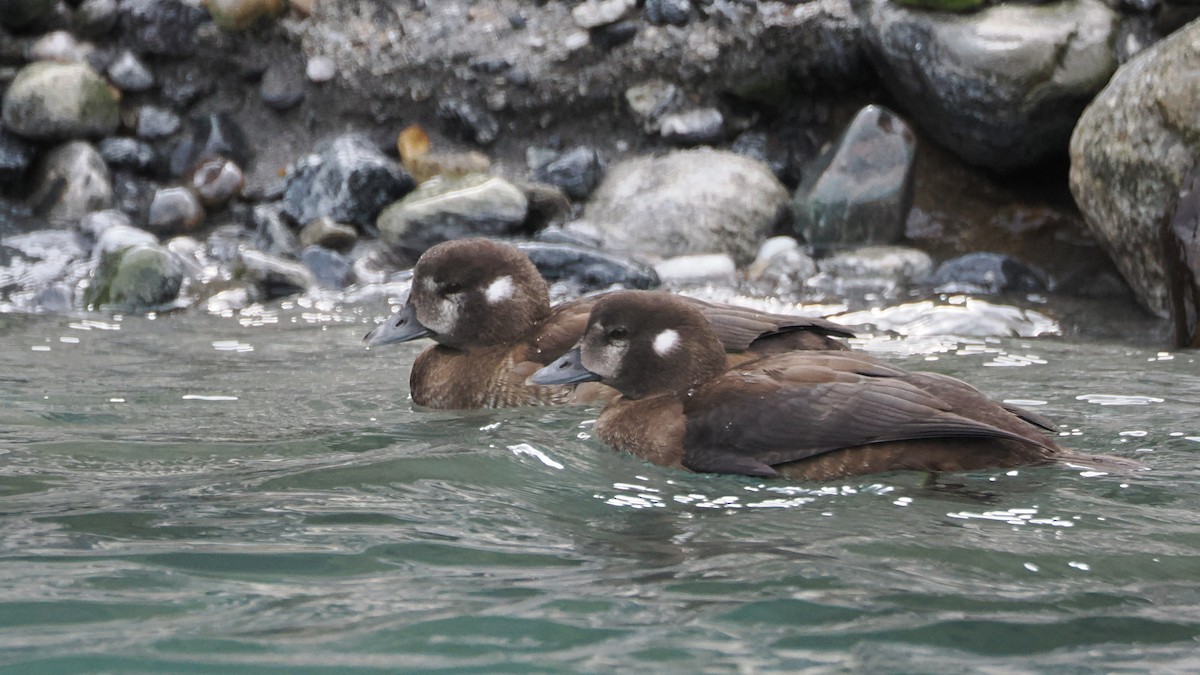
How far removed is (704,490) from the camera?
4.19 m

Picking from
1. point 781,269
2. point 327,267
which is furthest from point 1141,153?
point 327,267

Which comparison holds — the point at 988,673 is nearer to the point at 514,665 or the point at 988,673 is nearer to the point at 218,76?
the point at 514,665

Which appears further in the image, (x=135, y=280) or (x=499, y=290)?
(x=135, y=280)

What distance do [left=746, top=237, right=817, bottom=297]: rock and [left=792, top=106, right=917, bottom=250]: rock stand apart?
28 centimetres

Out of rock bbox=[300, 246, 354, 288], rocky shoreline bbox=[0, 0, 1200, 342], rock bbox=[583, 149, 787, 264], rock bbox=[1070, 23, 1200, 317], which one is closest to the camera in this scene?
rock bbox=[1070, 23, 1200, 317]

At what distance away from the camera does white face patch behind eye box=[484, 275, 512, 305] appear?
5.80 meters

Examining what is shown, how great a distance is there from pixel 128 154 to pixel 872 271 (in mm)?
5610

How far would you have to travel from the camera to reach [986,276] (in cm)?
852

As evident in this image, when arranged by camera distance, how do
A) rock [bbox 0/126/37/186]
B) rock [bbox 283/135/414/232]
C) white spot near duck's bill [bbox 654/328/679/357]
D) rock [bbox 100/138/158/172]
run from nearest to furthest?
1. white spot near duck's bill [bbox 654/328/679/357]
2. rock [bbox 283/135/414/232]
3. rock [bbox 0/126/37/186]
4. rock [bbox 100/138/158/172]

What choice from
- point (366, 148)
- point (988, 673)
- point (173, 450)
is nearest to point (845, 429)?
point (988, 673)

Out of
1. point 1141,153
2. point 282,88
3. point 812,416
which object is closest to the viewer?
point 812,416

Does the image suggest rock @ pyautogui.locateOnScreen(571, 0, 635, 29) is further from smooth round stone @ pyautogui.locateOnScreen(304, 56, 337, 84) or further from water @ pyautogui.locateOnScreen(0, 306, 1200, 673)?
water @ pyautogui.locateOnScreen(0, 306, 1200, 673)

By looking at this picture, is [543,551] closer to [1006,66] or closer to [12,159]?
[1006,66]

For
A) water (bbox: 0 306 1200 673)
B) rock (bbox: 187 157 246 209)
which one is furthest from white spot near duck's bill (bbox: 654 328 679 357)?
rock (bbox: 187 157 246 209)
